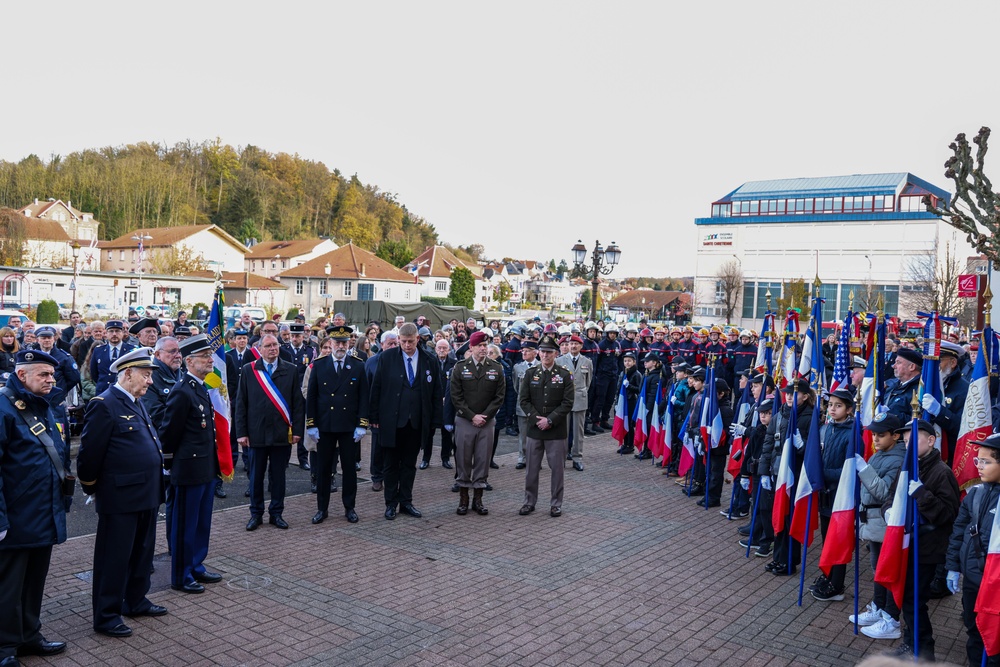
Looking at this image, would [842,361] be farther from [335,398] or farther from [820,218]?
[820,218]

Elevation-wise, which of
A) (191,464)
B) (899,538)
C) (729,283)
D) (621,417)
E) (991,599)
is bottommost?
(621,417)

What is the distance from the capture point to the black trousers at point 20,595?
16.1 ft

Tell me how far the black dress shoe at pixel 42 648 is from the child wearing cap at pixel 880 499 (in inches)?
237

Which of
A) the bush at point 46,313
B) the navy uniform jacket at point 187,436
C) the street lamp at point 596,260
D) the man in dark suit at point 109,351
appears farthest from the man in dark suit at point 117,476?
the bush at point 46,313

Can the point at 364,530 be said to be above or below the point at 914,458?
below

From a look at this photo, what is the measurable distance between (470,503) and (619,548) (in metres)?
2.43

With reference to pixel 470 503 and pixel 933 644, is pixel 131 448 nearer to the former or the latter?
pixel 470 503

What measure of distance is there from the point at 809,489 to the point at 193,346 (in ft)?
18.7

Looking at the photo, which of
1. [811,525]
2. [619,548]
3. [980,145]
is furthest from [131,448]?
[980,145]

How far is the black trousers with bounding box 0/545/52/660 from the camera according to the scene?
4922 mm

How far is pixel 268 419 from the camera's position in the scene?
8.25m

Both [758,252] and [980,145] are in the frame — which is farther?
[758,252]

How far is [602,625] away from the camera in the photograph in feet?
19.9

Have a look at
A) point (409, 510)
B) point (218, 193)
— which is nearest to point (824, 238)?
point (218, 193)
